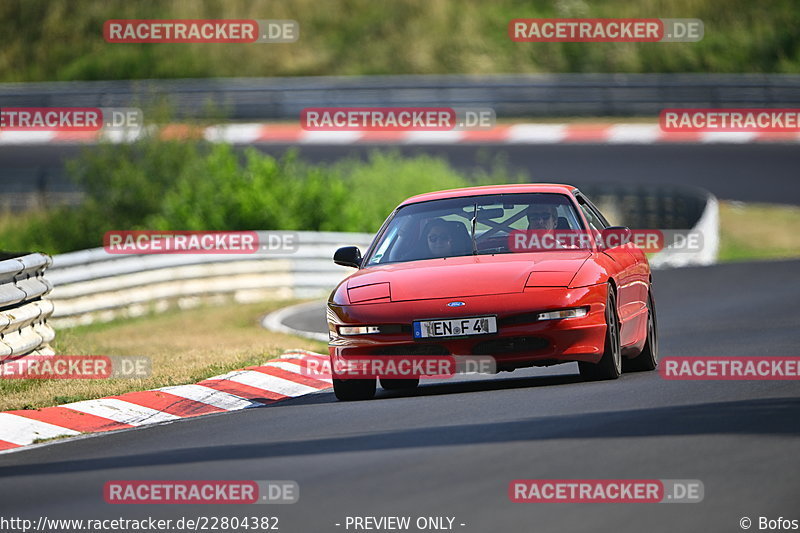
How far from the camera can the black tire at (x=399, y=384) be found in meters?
11.0

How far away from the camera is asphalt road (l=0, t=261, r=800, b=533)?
6.38 metres

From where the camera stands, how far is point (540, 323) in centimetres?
990

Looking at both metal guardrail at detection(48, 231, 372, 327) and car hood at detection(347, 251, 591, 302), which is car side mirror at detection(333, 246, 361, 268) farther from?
metal guardrail at detection(48, 231, 372, 327)

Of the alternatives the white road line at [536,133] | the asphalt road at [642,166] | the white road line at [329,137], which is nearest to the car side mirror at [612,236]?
the asphalt road at [642,166]

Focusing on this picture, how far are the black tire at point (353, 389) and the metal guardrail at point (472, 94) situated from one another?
23.1m

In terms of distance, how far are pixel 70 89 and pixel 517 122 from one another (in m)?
10.8

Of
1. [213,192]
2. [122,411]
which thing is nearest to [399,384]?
[122,411]

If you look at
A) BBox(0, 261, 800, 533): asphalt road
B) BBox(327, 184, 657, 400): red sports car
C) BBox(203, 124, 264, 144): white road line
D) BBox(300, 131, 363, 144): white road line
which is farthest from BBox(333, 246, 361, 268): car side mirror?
BBox(300, 131, 363, 144): white road line

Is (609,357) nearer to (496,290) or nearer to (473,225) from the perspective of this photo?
(496,290)

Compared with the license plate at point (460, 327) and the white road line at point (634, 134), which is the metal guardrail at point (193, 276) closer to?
the white road line at point (634, 134)

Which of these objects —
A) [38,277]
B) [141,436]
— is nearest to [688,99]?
[38,277]

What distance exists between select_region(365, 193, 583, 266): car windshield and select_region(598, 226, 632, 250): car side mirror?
0.66 feet

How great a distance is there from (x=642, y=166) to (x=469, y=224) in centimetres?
2140

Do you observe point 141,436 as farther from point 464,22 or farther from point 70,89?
point 464,22
